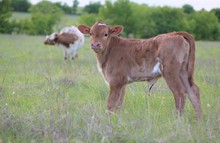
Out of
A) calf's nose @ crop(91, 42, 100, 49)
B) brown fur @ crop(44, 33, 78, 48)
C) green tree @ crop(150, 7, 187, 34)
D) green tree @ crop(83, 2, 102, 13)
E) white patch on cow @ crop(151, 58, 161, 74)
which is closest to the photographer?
white patch on cow @ crop(151, 58, 161, 74)

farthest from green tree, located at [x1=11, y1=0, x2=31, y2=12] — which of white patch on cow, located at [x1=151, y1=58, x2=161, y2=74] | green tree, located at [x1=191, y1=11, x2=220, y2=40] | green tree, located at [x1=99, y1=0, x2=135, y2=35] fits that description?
white patch on cow, located at [x1=151, y1=58, x2=161, y2=74]

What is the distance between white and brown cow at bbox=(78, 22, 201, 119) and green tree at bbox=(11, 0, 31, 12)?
8178 cm

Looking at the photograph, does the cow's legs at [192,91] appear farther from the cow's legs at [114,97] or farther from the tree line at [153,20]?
the tree line at [153,20]

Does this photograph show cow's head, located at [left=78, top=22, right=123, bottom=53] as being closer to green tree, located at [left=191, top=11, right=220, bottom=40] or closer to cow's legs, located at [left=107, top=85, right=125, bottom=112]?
cow's legs, located at [left=107, top=85, right=125, bottom=112]

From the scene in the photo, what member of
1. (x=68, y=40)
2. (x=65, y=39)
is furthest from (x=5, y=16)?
(x=68, y=40)

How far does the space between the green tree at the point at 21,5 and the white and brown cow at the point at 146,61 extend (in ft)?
268

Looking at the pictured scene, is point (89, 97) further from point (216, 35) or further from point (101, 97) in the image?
point (216, 35)

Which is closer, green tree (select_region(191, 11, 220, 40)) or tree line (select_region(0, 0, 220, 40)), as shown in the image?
tree line (select_region(0, 0, 220, 40))

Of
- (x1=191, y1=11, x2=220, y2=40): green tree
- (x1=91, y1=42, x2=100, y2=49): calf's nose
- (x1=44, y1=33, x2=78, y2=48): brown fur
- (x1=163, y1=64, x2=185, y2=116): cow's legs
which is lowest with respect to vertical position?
(x1=191, y1=11, x2=220, y2=40): green tree

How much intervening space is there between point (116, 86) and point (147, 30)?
54.4m

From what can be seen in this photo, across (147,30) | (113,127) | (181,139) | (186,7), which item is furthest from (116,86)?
(186,7)

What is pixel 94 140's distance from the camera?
4703mm

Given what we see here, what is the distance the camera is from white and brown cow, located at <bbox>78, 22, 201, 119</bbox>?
6.61 meters

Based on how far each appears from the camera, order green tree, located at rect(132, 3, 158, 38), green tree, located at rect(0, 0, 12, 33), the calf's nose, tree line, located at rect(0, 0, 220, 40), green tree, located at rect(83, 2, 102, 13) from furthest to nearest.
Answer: green tree, located at rect(83, 2, 102, 13), green tree, located at rect(132, 3, 158, 38), tree line, located at rect(0, 0, 220, 40), green tree, located at rect(0, 0, 12, 33), the calf's nose
